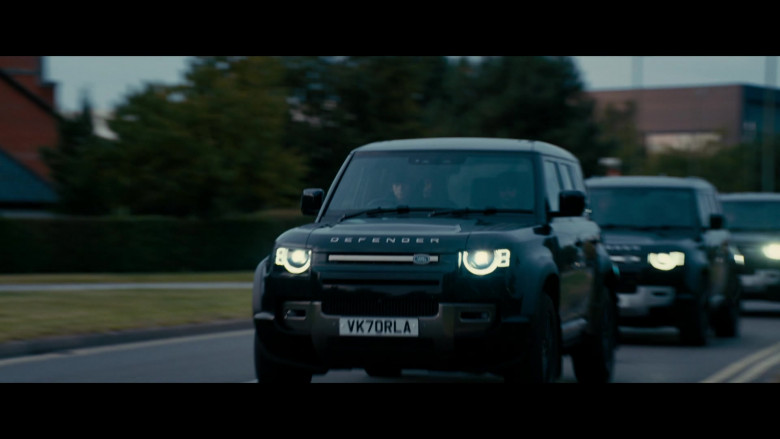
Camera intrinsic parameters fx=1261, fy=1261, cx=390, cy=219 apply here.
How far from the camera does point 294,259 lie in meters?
8.36

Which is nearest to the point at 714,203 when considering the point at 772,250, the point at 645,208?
the point at 645,208

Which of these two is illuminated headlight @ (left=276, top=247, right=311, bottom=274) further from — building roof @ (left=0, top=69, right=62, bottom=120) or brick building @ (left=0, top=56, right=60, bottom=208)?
building roof @ (left=0, top=69, right=62, bottom=120)

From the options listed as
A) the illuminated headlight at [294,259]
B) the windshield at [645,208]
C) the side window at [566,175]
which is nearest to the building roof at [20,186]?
the windshield at [645,208]

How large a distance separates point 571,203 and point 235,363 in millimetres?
4491

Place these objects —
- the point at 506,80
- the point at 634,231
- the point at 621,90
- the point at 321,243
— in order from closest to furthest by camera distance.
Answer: the point at 321,243 < the point at 634,231 < the point at 506,80 < the point at 621,90

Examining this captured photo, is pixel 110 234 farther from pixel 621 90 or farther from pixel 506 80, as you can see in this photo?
pixel 621 90

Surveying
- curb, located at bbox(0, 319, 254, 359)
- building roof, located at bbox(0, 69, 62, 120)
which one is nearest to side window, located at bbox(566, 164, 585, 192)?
curb, located at bbox(0, 319, 254, 359)

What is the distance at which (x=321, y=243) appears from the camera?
27.2 ft

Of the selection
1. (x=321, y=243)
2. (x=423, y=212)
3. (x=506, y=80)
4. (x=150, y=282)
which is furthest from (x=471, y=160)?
(x=506, y=80)

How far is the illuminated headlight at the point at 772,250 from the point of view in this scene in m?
20.1

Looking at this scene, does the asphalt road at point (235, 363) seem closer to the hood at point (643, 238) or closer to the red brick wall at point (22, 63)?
the hood at point (643, 238)

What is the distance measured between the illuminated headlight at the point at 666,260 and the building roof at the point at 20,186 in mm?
34592

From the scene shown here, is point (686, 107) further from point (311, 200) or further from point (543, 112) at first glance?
point (311, 200)

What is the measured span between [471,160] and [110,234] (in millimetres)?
24684
